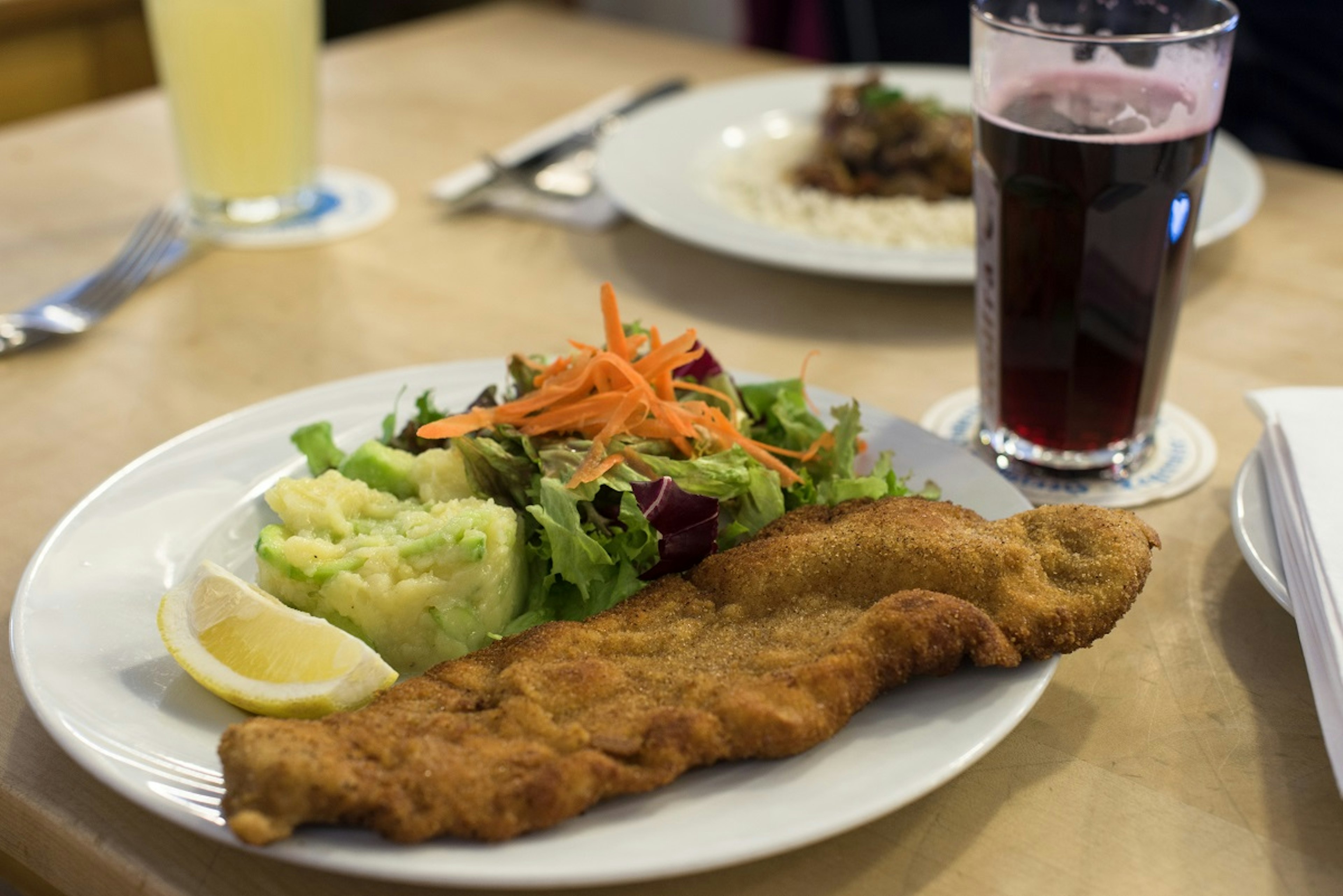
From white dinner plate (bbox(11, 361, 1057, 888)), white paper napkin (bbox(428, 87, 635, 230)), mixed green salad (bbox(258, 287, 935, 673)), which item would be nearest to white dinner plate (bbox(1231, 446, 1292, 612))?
white dinner plate (bbox(11, 361, 1057, 888))

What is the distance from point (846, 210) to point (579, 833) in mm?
1909

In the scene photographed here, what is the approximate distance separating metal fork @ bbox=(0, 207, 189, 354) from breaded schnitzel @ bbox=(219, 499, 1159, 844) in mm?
1393

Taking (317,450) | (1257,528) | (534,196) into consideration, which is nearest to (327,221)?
(534,196)

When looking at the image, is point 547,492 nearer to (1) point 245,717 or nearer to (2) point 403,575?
(2) point 403,575

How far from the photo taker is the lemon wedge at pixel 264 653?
1161 millimetres

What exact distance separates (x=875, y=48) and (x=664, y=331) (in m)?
2.79

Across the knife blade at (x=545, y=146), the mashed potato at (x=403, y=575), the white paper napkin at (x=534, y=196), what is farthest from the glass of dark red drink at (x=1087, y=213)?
the knife blade at (x=545, y=146)

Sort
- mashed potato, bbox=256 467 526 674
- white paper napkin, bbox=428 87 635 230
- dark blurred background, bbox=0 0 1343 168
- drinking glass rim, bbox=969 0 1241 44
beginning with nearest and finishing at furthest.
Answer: mashed potato, bbox=256 467 526 674
drinking glass rim, bbox=969 0 1241 44
white paper napkin, bbox=428 87 635 230
dark blurred background, bbox=0 0 1343 168

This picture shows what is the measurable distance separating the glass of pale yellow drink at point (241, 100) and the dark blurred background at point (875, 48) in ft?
6.36

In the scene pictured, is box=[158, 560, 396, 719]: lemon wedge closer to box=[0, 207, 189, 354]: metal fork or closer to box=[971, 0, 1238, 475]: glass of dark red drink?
box=[971, 0, 1238, 475]: glass of dark red drink

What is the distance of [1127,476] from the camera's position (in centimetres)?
177

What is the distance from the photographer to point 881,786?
104 centimetres

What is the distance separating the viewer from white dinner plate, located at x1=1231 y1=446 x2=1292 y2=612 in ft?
4.49

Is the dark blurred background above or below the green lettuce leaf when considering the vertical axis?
below
